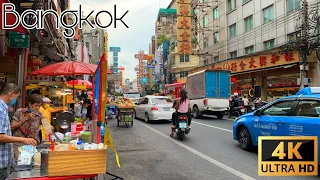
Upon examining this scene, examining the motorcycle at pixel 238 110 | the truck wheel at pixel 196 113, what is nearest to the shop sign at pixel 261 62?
the motorcycle at pixel 238 110

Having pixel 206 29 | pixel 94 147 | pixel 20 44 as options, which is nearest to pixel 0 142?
pixel 94 147

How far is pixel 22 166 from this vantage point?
3.20 metres

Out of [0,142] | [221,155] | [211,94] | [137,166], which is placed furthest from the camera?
[211,94]

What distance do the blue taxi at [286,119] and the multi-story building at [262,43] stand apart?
1197cm

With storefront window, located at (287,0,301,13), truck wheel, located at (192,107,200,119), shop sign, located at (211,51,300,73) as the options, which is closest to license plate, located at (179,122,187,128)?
truck wheel, located at (192,107,200,119)

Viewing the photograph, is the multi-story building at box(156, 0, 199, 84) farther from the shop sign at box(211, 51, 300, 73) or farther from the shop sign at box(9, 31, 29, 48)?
the shop sign at box(9, 31, 29, 48)

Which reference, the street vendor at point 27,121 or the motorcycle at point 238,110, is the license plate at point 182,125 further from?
the motorcycle at point 238,110

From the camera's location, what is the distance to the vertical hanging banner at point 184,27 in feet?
102

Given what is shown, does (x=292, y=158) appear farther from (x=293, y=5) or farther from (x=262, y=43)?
(x=262, y=43)

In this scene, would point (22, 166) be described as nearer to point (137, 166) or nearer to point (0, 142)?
point (0, 142)

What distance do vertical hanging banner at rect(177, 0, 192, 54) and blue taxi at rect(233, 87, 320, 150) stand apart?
78.9 feet

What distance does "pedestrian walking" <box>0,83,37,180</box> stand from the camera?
2.96m

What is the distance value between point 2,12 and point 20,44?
2.70 metres

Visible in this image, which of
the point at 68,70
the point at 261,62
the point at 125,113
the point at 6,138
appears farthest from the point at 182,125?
the point at 261,62
